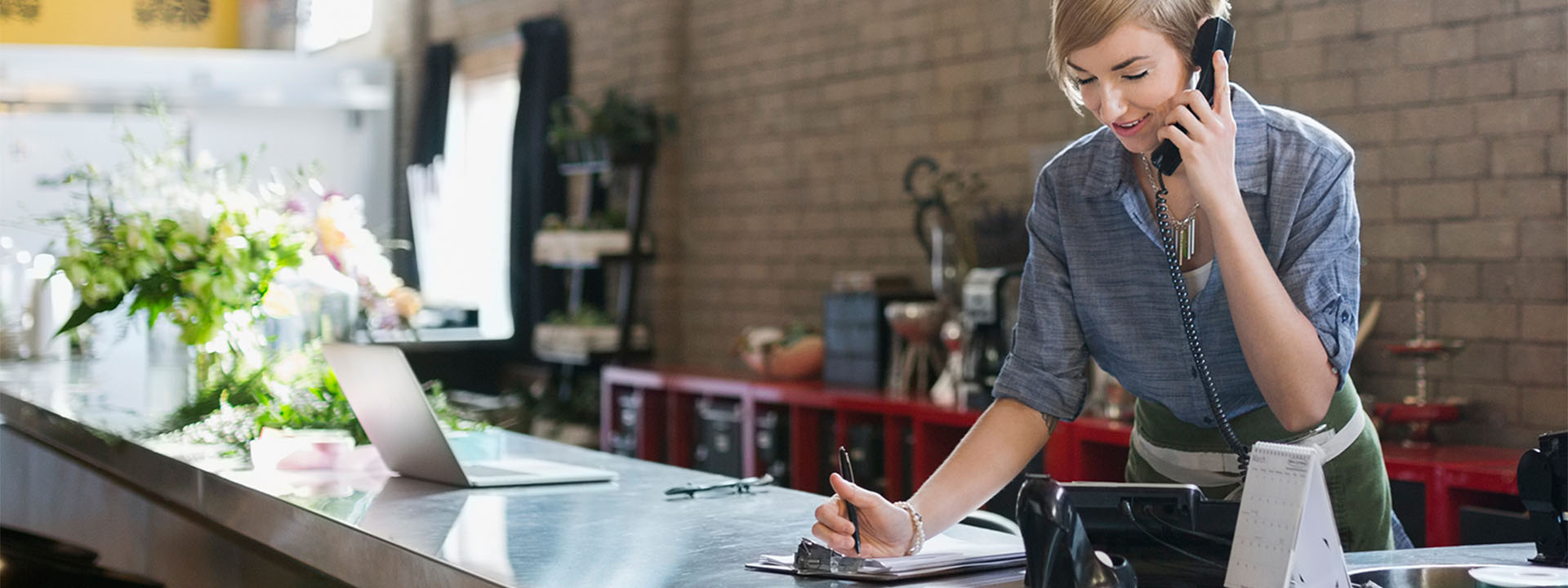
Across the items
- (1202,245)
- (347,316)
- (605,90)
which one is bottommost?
(347,316)

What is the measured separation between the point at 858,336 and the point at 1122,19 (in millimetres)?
3487

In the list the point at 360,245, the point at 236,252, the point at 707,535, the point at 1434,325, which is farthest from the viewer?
the point at 1434,325

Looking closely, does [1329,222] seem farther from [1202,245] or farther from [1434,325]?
[1434,325]

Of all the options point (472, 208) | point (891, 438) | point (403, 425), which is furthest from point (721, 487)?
point (472, 208)

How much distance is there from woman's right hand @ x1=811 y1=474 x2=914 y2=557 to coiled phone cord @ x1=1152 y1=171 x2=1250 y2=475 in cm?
40

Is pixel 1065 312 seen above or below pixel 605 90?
below

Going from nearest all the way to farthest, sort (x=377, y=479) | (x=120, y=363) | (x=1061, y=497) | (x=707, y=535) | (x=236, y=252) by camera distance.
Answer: (x=1061, y=497) < (x=707, y=535) < (x=377, y=479) < (x=236, y=252) < (x=120, y=363)

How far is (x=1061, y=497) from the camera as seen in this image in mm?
1190

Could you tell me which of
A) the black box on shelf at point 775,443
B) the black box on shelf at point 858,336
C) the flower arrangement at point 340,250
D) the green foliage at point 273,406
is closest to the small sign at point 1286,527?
the green foliage at point 273,406

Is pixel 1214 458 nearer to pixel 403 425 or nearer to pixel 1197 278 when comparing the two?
pixel 1197 278

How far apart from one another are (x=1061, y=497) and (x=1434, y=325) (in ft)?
9.12

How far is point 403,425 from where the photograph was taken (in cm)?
214

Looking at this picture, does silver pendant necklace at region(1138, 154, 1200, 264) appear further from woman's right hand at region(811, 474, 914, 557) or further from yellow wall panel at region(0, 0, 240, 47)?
yellow wall panel at region(0, 0, 240, 47)

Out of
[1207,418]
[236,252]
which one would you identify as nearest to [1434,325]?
[1207,418]
